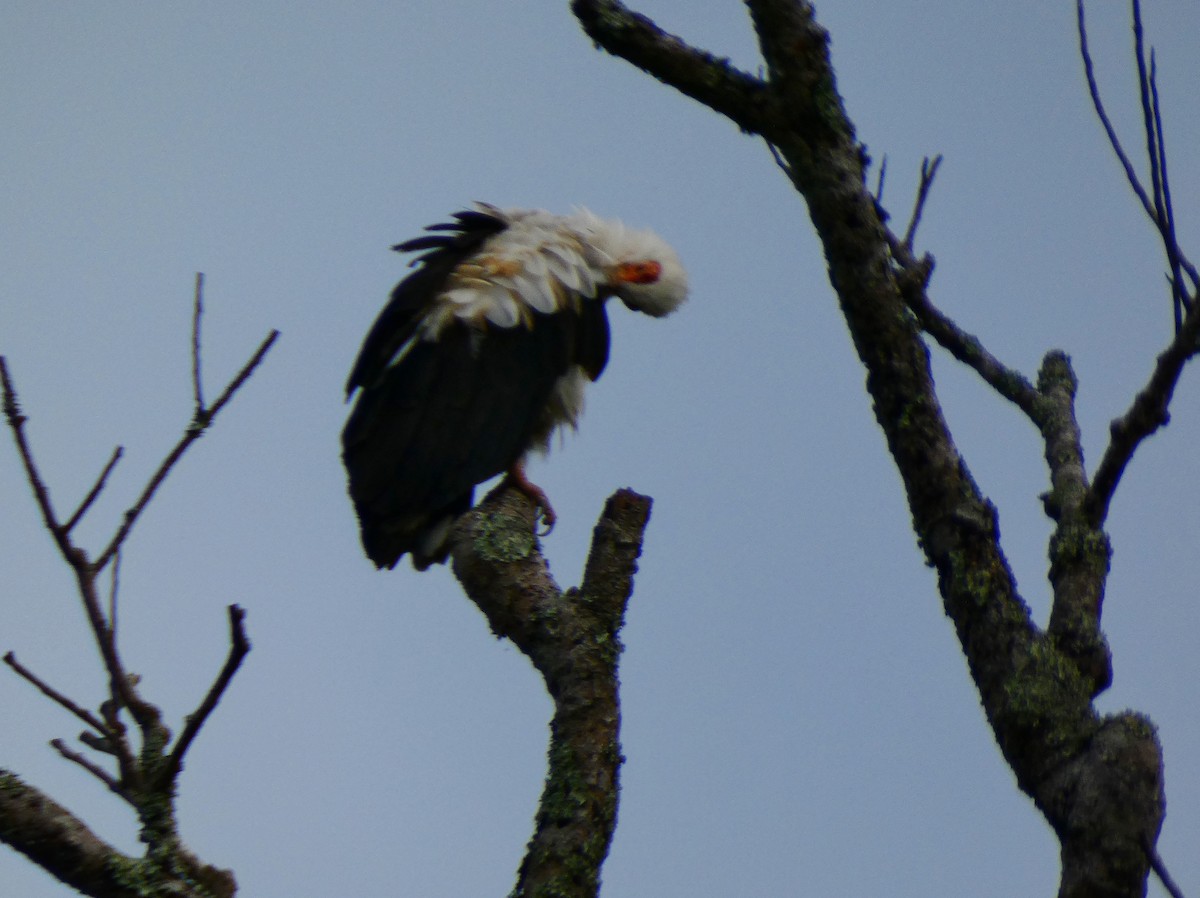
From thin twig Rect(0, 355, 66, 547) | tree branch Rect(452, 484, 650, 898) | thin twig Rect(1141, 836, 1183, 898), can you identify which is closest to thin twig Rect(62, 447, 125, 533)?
thin twig Rect(0, 355, 66, 547)

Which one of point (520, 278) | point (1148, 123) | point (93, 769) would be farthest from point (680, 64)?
point (520, 278)

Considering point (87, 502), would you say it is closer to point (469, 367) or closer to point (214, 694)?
point (214, 694)

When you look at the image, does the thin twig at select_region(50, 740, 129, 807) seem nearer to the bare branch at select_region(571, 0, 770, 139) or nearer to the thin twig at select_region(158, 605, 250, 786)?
the thin twig at select_region(158, 605, 250, 786)

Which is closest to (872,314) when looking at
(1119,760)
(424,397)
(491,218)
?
(1119,760)

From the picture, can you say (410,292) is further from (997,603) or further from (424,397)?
(997,603)

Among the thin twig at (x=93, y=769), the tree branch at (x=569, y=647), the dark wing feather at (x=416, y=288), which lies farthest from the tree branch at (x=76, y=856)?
the dark wing feather at (x=416, y=288)

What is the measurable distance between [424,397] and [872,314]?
226cm

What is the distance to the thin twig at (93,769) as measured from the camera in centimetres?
170

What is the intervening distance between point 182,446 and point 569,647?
845 mm

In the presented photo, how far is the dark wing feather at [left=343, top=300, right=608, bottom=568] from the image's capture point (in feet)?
13.8

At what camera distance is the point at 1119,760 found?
6.32ft

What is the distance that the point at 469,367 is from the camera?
4.38 m

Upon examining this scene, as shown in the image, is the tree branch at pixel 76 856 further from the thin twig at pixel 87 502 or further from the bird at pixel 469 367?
the bird at pixel 469 367

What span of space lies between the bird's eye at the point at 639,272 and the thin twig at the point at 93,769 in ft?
11.5
